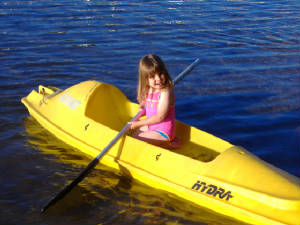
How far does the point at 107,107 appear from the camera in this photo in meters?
6.52

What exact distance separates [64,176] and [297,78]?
214 inches

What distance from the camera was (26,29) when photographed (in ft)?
40.1

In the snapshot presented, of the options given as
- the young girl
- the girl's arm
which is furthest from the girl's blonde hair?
the girl's arm

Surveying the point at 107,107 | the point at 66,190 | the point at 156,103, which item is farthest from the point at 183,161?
the point at 107,107

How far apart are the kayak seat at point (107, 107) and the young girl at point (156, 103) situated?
727 millimetres

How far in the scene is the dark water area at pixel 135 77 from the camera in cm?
512

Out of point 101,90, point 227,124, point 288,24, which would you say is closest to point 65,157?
point 101,90

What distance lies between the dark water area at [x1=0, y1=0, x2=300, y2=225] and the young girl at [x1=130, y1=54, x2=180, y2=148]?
63cm

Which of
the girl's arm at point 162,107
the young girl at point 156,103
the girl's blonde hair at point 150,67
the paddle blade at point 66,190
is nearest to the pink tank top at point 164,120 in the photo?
the young girl at point 156,103

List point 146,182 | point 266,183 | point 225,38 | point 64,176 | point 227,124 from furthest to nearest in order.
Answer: point 225,38 → point 227,124 → point 64,176 → point 146,182 → point 266,183

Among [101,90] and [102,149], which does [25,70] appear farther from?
[102,149]

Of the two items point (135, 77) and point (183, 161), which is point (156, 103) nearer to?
point (183, 161)

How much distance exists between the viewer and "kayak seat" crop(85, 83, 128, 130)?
20.7 feet

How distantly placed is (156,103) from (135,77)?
3.79m
